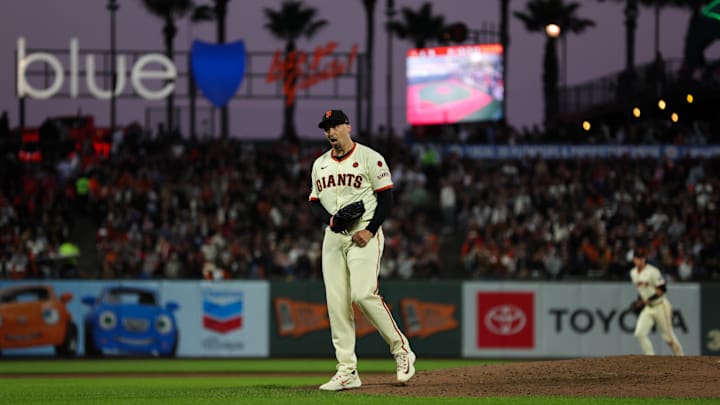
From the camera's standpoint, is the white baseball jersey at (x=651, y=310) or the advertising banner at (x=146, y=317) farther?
the advertising banner at (x=146, y=317)

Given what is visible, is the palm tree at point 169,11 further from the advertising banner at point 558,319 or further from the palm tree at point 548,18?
the advertising banner at point 558,319

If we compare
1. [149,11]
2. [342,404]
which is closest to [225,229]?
[342,404]

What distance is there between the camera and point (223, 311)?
24.3 m

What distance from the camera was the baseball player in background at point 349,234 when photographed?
973 centimetres

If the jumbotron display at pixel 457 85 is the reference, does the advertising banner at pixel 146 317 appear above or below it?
below

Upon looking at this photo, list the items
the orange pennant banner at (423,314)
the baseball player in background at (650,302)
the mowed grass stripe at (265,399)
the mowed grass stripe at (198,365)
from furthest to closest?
the orange pennant banner at (423,314) → the mowed grass stripe at (198,365) → the baseball player in background at (650,302) → the mowed grass stripe at (265,399)

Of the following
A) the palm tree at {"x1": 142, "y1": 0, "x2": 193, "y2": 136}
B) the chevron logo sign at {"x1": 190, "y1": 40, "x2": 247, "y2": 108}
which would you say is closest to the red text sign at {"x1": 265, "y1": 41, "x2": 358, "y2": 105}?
the chevron logo sign at {"x1": 190, "y1": 40, "x2": 247, "y2": 108}

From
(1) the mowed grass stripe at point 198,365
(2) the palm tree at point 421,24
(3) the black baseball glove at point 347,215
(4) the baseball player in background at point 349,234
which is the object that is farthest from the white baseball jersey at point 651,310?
(2) the palm tree at point 421,24

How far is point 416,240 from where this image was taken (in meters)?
29.2

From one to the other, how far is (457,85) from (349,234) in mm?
31691

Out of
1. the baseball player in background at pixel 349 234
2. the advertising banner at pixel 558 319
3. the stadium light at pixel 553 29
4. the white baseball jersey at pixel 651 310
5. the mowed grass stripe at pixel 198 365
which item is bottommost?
the mowed grass stripe at pixel 198 365

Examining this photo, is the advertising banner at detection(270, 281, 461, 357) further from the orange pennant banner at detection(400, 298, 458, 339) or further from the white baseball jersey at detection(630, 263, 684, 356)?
the white baseball jersey at detection(630, 263, 684, 356)

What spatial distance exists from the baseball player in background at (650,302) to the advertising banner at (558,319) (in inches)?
242

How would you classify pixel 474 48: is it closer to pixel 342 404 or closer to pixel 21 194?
pixel 21 194
